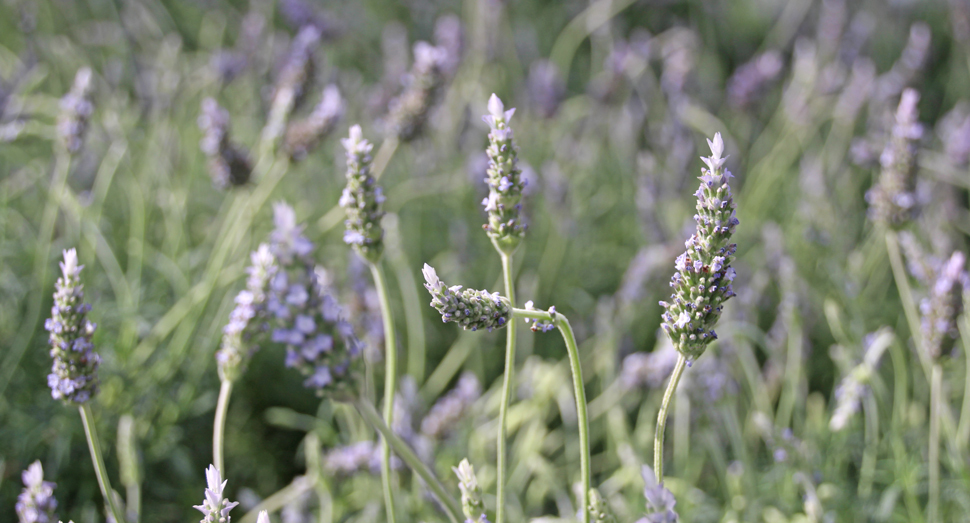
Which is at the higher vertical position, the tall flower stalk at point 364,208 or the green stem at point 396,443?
the tall flower stalk at point 364,208

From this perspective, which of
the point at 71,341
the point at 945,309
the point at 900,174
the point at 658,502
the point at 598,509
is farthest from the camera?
the point at 900,174

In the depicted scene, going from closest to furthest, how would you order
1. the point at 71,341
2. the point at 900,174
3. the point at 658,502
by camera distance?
1. the point at 658,502
2. the point at 71,341
3. the point at 900,174

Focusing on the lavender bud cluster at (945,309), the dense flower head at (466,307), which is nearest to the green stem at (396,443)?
the dense flower head at (466,307)

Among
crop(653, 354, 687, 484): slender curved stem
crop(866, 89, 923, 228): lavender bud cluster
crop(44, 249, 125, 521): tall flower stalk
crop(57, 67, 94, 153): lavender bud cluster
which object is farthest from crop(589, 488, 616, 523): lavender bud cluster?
crop(57, 67, 94, 153): lavender bud cluster

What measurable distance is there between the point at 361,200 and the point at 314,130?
0.89 meters

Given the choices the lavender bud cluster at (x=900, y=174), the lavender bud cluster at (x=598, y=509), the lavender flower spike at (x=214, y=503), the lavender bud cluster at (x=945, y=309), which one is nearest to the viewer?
the lavender flower spike at (x=214, y=503)

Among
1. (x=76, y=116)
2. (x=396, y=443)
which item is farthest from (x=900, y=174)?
(x=76, y=116)

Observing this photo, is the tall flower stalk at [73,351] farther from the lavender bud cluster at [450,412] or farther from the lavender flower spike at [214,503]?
the lavender bud cluster at [450,412]

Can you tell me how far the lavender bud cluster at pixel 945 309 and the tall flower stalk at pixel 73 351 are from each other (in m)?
1.52

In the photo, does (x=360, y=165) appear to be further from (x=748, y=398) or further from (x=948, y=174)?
(x=948, y=174)

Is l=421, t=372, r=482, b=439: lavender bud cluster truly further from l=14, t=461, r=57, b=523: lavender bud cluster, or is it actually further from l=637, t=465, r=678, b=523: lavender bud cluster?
l=637, t=465, r=678, b=523: lavender bud cluster

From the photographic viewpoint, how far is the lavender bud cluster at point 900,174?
1.62 m

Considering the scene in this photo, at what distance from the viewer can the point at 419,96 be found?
199 centimetres

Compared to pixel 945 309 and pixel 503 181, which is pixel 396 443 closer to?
pixel 503 181
